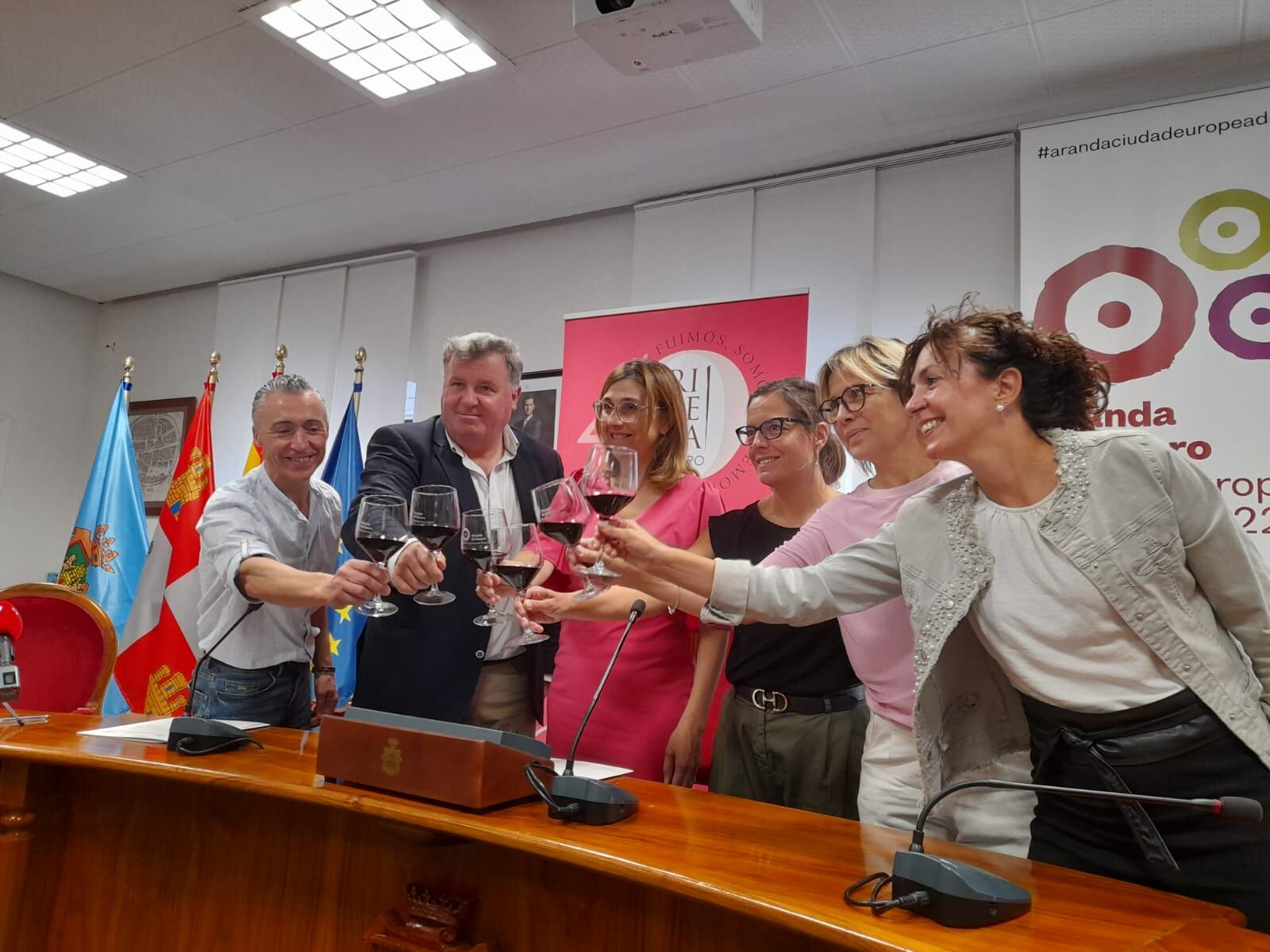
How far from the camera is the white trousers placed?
1.46 meters

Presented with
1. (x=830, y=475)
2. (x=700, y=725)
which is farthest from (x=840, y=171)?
(x=700, y=725)

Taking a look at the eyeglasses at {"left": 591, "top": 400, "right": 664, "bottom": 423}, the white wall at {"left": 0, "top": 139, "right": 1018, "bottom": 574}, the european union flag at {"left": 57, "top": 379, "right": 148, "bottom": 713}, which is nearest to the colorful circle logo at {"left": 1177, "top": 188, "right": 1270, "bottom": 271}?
the white wall at {"left": 0, "top": 139, "right": 1018, "bottom": 574}

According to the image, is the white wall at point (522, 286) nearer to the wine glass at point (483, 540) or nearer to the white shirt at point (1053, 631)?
the wine glass at point (483, 540)

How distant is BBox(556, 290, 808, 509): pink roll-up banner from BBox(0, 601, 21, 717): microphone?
8.32 feet

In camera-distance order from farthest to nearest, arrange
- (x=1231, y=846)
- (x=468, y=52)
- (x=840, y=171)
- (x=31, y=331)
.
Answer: (x=31, y=331) < (x=840, y=171) < (x=468, y=52) < (x=1231, y=846)

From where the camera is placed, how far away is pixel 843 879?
1113 mm

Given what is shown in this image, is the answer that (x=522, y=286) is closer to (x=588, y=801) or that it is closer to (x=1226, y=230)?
(x=1226, y=230)

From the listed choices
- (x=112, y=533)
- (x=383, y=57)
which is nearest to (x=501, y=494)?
(x=383, y=57)

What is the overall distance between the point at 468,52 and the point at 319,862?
3.23m

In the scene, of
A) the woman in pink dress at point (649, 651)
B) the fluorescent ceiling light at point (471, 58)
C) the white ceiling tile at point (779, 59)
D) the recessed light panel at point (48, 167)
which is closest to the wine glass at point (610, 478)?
the woman in pink dress at point (649, 651)

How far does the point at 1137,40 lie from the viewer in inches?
131

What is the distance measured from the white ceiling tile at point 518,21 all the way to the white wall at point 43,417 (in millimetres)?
5200

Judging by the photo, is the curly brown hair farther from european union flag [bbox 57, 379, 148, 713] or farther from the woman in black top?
european union flag [bbox 57, 379, 148, 713]

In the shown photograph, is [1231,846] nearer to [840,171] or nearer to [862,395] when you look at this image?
[862,395]
